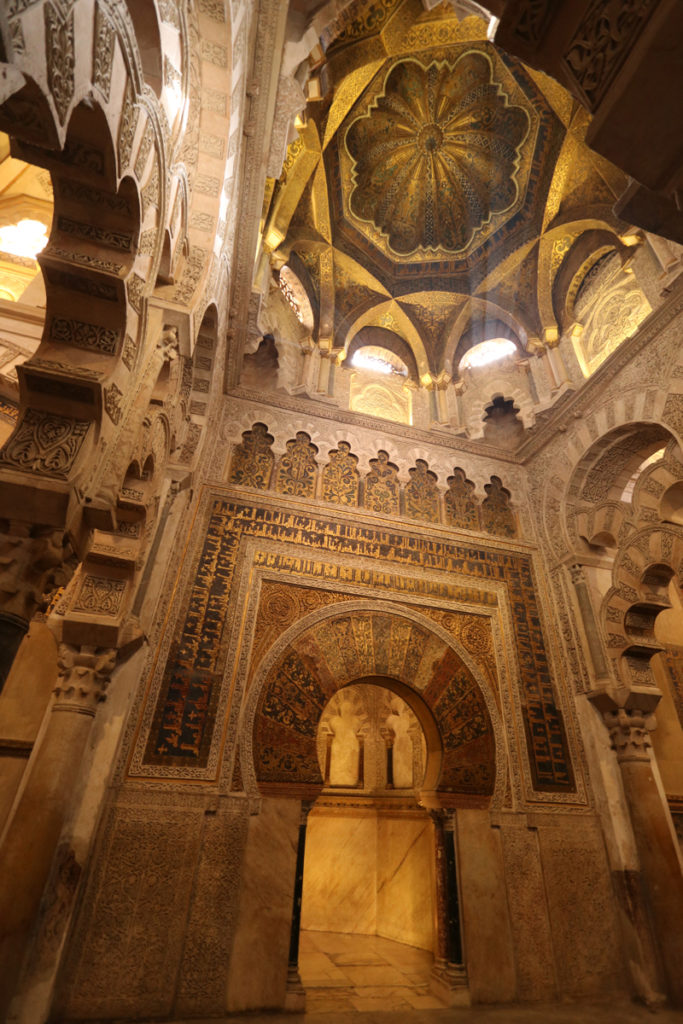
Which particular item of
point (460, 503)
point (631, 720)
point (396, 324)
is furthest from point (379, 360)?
point (631, 720)

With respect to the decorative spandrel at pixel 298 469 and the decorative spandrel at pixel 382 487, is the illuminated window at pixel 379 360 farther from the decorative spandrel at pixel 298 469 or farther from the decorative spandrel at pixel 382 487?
the decorative spandrel at pixel 298 469

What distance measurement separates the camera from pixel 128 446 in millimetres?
3119

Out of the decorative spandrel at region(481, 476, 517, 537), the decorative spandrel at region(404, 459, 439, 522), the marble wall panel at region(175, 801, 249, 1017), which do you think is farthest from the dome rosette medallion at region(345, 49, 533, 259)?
the marble wall panel at region(175, 801, 249, 1017)

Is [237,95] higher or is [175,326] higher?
[237,95]

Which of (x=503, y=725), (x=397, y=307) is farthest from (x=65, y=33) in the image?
(x=397, y=307)

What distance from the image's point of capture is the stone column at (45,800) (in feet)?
11.6

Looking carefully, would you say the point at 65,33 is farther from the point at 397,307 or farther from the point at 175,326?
Result: the point at 397,307

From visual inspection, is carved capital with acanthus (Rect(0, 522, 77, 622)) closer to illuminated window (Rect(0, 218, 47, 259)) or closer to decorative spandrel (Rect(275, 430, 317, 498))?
decorative spandrel (Rect(275, 430, 317, 498))

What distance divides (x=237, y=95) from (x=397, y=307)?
4.67 m

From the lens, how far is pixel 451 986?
4500 millimetres

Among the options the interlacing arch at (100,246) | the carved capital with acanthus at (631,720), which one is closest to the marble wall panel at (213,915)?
the interlacing arch at (100,246)

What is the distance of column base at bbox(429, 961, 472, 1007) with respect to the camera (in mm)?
4445

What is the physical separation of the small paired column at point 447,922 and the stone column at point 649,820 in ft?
6.36

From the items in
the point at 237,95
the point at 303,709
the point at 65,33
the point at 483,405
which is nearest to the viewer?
the point at 65,33
